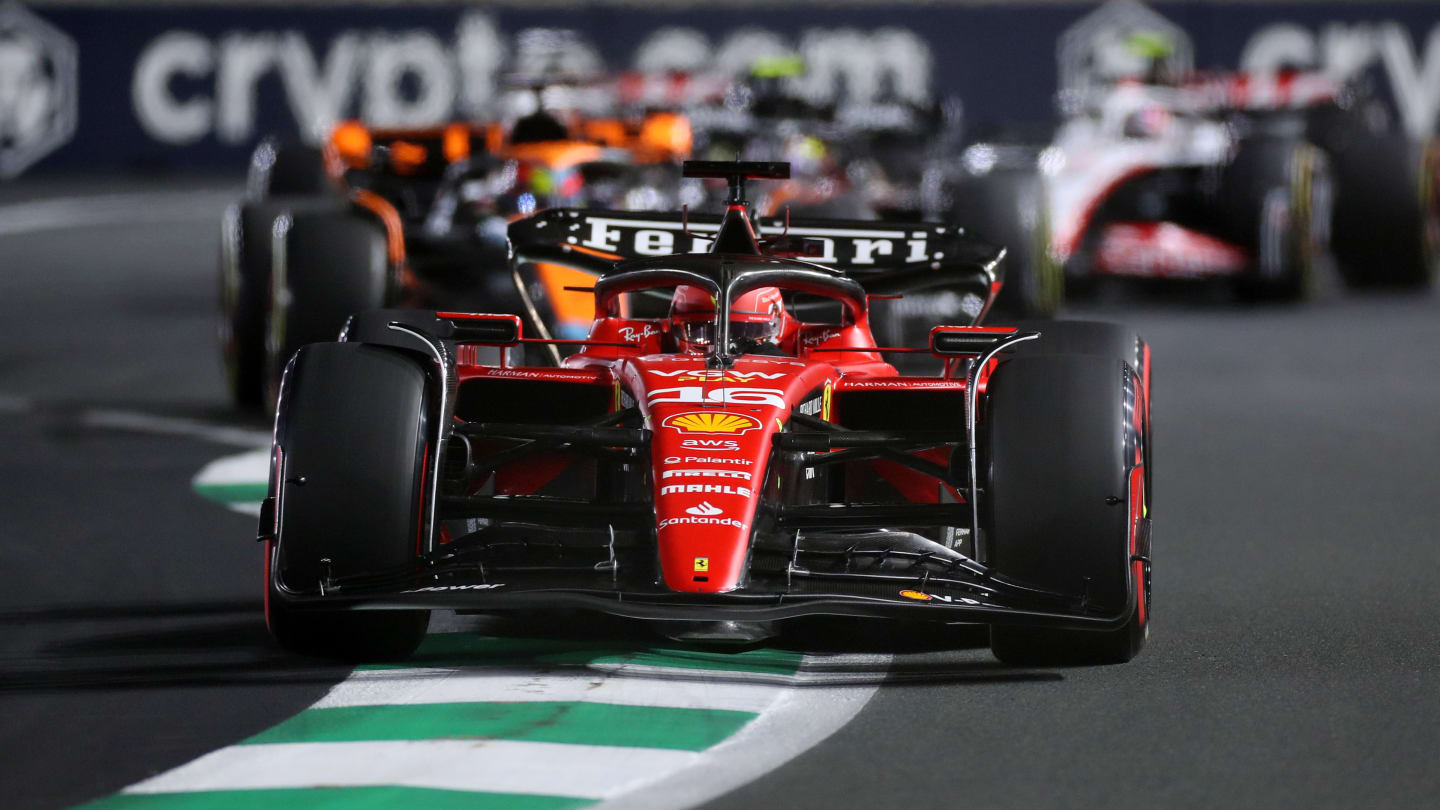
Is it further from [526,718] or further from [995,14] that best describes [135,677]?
[995,14]

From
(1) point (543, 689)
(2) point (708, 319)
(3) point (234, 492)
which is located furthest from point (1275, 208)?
(1) point (543, 689)

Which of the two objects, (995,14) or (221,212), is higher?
(995,14)

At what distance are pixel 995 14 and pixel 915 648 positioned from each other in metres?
22.2

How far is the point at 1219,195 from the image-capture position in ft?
55.0

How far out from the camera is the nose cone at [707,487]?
5461mm

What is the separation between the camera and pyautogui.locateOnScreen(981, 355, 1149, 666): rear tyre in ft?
18.5

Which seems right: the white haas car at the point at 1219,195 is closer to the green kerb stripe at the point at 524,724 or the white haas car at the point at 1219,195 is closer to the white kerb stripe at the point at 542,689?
the white kerb stripe at the point at 542,689

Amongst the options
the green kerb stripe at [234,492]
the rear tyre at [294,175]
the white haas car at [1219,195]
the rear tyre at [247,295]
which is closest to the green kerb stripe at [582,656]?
the green kerb stripe at [234,492]

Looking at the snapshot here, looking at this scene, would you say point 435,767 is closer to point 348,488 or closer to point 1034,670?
point 348,488

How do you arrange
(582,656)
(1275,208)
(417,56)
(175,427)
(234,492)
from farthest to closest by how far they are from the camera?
(417,56)
(1275,208)
(175,427)
(234,492)
(582,656)

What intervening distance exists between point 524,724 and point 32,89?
24.2m

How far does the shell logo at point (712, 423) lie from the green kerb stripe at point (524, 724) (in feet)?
2.59

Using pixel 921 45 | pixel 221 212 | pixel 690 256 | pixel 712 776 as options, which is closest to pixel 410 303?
pixel 690 256

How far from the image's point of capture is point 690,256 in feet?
22.0
